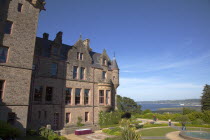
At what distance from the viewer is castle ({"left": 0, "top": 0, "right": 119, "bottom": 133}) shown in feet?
56.2

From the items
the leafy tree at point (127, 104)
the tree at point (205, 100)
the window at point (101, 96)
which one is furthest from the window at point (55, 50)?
the tree at point (205, 100)

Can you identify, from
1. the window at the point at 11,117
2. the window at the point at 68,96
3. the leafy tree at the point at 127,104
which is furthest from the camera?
the leafy tree at the point at 127,104

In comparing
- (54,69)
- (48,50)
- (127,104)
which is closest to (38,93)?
(54,69)

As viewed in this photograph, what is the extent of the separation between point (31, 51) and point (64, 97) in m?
9.87

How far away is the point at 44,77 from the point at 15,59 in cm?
644

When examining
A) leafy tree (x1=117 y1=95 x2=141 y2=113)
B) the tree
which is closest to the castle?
leafy tree (x1=117 y1=95 x2=141 y2=113)

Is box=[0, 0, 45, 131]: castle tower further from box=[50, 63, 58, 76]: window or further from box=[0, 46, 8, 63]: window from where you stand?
box=[50, 63, 58, 76]: window

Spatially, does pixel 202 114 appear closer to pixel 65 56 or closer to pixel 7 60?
pixel 65 56

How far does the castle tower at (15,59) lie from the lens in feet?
54.4

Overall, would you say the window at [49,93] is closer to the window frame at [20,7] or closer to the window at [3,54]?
the window at [3,54]

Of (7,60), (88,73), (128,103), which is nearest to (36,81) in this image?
(7,60)

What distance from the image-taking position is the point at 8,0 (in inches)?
709

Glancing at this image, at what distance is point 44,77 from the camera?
77.3 feet

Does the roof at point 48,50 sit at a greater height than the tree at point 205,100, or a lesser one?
greater
